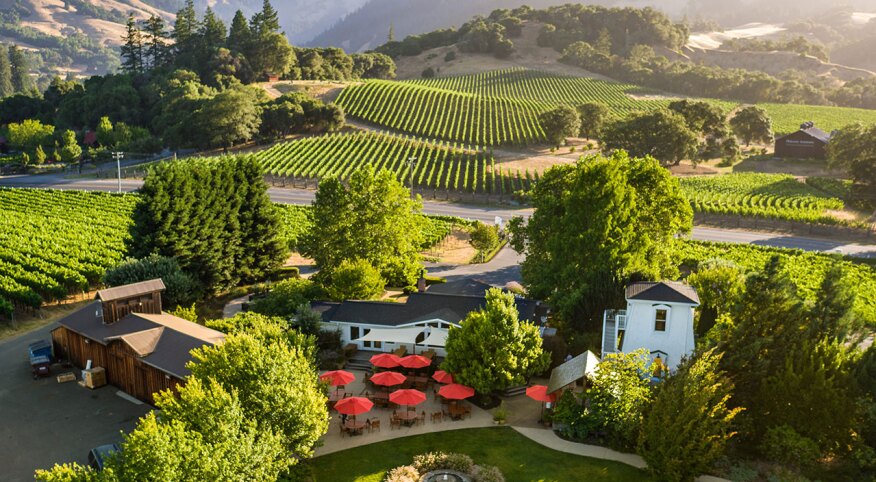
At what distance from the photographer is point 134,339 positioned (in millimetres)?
32062

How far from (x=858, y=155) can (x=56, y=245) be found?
102390 mm

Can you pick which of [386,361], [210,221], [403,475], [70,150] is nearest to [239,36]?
[70,150]

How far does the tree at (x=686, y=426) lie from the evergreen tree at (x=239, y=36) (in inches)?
5275

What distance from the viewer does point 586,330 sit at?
126ft

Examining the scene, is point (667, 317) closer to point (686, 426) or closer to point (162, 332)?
point (686, 426)

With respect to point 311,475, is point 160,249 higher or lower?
higher

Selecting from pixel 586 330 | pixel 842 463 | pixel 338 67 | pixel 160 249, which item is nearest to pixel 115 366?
pixel 160 249

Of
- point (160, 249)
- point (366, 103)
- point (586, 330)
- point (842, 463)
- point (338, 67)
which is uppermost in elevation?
point (338, 67)

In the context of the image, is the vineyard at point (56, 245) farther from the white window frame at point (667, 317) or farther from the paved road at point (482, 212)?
the white window frame at point (667, 317)

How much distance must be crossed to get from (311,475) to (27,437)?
556 inches

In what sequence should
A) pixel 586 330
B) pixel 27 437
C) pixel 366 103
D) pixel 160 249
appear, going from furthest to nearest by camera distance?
pixel 366 103, pixel 160 249, pixel 586 330, pixel 27 437

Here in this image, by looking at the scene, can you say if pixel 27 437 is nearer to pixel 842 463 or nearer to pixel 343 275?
pixel 343 275

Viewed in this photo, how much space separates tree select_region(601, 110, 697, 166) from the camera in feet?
317

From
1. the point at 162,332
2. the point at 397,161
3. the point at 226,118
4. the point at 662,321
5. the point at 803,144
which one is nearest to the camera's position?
the point at 662,321
